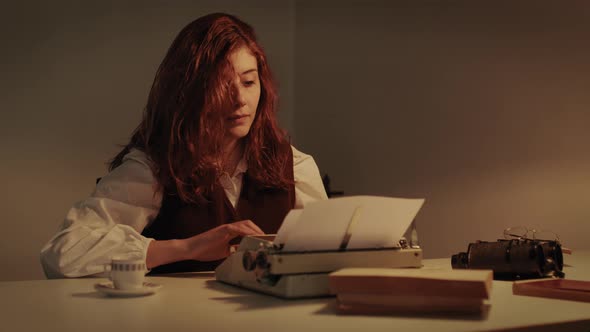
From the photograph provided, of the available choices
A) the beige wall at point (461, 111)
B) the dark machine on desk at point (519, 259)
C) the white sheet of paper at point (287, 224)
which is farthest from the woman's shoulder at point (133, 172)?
the beige wall at point (461, 111)

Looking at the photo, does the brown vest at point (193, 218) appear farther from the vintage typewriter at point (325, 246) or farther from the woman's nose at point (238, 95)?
the vintage typewriter at point (325, 246)

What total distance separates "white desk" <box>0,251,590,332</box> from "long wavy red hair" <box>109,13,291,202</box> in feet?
2.01

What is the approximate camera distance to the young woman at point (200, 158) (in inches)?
80.0

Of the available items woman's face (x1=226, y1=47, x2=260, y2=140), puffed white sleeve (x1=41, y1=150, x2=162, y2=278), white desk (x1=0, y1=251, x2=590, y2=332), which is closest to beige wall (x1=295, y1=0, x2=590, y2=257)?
woman's face (x1=226, y1=47, x2=260, y2=140)

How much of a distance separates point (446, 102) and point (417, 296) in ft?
6.07

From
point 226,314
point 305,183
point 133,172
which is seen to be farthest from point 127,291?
point 305,183

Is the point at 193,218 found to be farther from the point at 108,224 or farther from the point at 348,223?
the point at 348,223

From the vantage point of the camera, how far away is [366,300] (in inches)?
46.8

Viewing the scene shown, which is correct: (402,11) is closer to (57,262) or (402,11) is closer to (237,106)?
(237,106)

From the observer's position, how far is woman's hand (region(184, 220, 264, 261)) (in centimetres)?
168

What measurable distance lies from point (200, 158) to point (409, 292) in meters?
1.03

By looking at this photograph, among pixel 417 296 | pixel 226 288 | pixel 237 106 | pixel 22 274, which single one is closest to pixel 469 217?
pixel 237 106

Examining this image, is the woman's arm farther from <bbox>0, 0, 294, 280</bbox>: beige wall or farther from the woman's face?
<bbox>0, 0, 294, 280</bbox>: beige wall

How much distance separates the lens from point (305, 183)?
2.32 m
